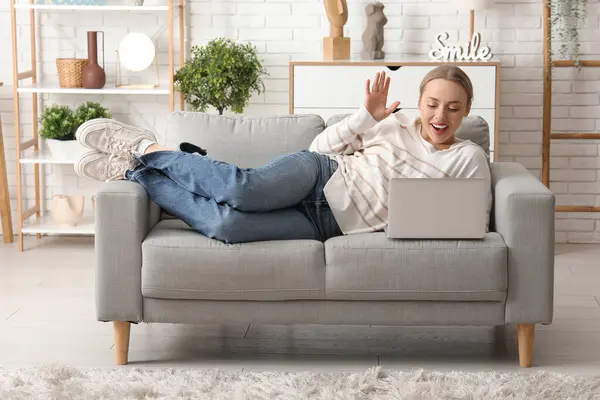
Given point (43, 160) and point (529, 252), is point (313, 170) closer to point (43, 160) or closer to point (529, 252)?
point (529, 252)

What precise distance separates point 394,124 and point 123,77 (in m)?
2.31

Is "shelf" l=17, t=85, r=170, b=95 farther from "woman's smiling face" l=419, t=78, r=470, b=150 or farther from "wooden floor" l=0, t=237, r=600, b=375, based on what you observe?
"woman's smiling face" l=419, t=78, r=470, b=150

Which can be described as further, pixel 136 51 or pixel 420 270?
pixel 136 51

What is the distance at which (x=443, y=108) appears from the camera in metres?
3.08

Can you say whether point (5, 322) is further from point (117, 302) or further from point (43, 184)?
point (43, 184)

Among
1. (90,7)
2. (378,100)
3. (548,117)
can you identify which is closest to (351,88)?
(548,117)

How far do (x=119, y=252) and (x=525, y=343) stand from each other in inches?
50.7

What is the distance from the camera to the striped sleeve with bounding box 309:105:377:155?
3.11 meters

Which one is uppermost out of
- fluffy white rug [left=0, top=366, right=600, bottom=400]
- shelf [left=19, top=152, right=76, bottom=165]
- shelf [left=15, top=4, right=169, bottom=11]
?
shelf [left=15, top=4, right=169, bottom=11]

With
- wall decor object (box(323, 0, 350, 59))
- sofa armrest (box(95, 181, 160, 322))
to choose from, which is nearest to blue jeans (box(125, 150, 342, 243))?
sofa armrest (box(95, 181, 160, 322))

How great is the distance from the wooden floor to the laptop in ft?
1.45

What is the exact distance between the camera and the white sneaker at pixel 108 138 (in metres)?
3.11

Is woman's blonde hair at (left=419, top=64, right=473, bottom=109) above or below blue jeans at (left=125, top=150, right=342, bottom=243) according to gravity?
above

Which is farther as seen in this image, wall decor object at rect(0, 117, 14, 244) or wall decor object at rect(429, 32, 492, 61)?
wall decor object at rect(0, 117, 14, 244)
